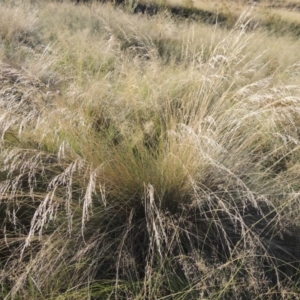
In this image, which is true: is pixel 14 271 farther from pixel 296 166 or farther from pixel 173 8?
pixel 173 8

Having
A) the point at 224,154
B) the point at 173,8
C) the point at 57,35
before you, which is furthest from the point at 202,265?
the point at 173,8

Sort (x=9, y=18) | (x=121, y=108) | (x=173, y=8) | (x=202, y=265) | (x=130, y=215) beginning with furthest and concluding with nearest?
(x=173, y=8)
(x=9, y=18)
(x=121, y=108)
(x=130, y=215)
(x=202, y=265)

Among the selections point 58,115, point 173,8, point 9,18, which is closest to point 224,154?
point 58,115

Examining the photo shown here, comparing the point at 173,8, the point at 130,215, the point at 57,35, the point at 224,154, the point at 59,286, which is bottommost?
the point at 173,8

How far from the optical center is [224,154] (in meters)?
2.41

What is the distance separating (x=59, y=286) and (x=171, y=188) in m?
0.77

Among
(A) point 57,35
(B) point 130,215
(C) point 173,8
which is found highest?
(B) point 130,215

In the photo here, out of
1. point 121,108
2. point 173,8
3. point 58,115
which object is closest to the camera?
point 58,115

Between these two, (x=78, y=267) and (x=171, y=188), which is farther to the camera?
(x=171, y=188)

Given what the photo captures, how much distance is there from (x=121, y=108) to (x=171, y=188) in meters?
0.89

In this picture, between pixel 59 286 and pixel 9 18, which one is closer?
pixel 59 286

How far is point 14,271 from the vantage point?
1944 mm

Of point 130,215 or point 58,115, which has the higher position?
point 58,115

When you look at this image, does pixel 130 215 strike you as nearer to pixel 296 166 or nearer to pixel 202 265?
pixel 202 265
